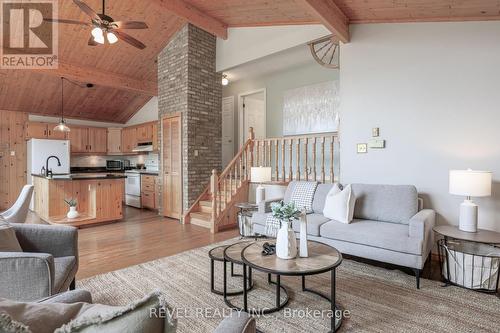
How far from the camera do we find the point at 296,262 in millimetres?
2062

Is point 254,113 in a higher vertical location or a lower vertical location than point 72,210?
higher

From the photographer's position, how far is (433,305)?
2330 mm

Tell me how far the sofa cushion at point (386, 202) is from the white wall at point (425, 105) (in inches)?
13.6

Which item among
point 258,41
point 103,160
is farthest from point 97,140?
point 258,41

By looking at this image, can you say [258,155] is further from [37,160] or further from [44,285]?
[37,160]

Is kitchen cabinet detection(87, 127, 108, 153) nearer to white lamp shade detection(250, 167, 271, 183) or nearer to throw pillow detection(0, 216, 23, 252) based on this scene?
white lamp shade detection(250, 167, 271, 183)

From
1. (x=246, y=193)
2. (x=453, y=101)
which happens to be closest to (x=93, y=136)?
(x=246, y=193)

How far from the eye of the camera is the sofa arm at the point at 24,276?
1.66 meters

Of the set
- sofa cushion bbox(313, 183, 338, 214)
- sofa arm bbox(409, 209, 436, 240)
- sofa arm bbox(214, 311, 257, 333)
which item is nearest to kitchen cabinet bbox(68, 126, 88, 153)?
sofa cushion bbox(313, 183, 338, 214)

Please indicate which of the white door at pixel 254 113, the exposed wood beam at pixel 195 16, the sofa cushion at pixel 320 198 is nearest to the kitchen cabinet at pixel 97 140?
the white door at pixel 254 113

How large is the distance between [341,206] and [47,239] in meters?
3.00

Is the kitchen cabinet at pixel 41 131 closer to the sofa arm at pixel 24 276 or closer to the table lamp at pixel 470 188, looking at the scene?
the sofa arm at pixel 24 276

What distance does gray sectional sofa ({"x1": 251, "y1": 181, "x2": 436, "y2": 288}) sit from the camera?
8.93 feet

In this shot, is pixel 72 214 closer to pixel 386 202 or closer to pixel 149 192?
pixel 149 192
